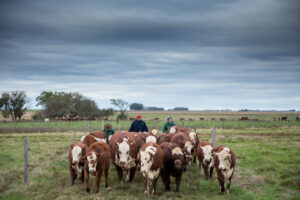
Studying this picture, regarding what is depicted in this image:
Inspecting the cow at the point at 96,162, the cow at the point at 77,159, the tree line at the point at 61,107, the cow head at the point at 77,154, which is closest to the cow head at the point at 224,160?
the cow at the point at 96,162

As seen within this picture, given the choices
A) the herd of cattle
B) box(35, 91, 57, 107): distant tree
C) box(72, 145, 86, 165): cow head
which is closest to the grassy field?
the herd of cattle

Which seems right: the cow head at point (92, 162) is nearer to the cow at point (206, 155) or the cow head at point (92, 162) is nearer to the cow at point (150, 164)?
the cow at point (150, 164)

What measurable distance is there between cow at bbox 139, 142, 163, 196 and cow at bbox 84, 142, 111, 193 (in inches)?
55.2

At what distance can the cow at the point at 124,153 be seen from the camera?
9.15 meters

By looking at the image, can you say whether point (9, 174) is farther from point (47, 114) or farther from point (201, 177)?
point (47, 114)

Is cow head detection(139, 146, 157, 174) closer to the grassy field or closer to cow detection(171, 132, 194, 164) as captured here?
the grassy field

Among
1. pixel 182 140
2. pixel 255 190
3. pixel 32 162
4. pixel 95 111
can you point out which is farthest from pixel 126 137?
pixel 95 111

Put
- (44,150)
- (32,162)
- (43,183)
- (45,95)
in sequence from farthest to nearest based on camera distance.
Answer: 1. (45,95)
2. (44,150)
3. (32,162)
4. (43,183)

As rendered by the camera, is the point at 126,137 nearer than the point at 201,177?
Yes

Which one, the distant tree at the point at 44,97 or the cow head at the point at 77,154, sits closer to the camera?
the cow head at the point at 77,154

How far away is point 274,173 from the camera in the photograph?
10.8 m

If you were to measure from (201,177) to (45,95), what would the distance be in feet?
259

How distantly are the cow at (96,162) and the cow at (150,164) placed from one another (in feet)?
4.60

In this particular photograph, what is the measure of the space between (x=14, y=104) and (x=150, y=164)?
183ft
